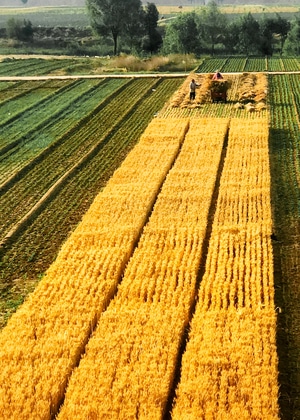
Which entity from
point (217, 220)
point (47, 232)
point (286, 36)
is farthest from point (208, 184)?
point (286, 36)

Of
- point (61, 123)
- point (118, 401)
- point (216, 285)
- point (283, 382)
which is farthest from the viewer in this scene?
point (61, 123)

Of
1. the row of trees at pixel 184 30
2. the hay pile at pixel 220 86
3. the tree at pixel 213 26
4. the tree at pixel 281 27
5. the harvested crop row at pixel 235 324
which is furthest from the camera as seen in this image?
the tree at pixel 281 27

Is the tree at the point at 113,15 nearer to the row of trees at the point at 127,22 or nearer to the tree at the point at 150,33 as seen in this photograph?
the row of trees at the point at 127,22

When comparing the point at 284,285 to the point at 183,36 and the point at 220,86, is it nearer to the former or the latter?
the point at 220,86

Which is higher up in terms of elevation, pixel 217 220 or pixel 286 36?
pixel 217 220

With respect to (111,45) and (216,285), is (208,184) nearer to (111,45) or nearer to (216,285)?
(216,285)

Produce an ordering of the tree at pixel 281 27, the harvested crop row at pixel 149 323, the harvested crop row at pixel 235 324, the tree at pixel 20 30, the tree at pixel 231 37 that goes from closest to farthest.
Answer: the harvested crop row at pixel 235 324 → the harvested crop row at pixel 149 323 → the tree at pixel 231 37 → the tree at pixel 281 27 → the tree at pixel 20 30

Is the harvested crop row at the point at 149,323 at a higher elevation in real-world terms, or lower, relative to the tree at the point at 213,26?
higher

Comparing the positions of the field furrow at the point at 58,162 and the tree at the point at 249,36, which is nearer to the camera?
the field furrow at the point at 58,162

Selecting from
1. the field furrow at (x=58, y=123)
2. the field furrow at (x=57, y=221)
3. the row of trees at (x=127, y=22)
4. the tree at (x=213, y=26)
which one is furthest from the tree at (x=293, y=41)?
the field furrow at (x=57, y=221)
